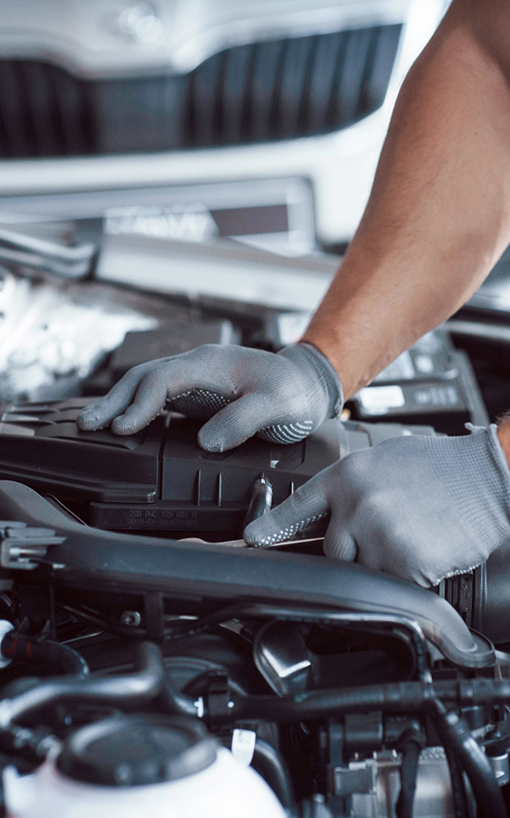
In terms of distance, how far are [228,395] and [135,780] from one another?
0.65 metres

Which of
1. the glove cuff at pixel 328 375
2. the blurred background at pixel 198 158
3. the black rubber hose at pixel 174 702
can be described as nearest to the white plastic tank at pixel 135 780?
the black rubber hose at pixel 174 702

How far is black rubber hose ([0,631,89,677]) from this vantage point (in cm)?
65

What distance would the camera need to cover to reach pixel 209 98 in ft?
6.50

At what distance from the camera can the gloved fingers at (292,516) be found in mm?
836

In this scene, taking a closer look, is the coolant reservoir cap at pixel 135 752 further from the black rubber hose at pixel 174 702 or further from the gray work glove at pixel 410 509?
the gray work glove at pixel 410 509

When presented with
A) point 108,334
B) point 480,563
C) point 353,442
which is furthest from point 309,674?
point 108,334

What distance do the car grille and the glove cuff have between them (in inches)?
42.3

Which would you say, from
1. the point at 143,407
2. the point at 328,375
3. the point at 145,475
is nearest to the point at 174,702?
the point at 145,475

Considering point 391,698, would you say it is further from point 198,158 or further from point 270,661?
point 198,158

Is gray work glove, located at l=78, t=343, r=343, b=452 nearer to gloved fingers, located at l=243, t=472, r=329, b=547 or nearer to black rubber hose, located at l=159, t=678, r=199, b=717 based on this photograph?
gloved fingers, located at l=243, t=472, r=329, b=547

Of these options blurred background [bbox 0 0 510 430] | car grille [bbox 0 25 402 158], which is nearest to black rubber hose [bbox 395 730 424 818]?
blurred background [bbox 0 0 510 430]

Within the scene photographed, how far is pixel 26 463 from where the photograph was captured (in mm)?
938

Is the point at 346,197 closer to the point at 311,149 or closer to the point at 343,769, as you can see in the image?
the point at 311,149

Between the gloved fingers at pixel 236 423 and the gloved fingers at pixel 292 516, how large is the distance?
0.12 m
